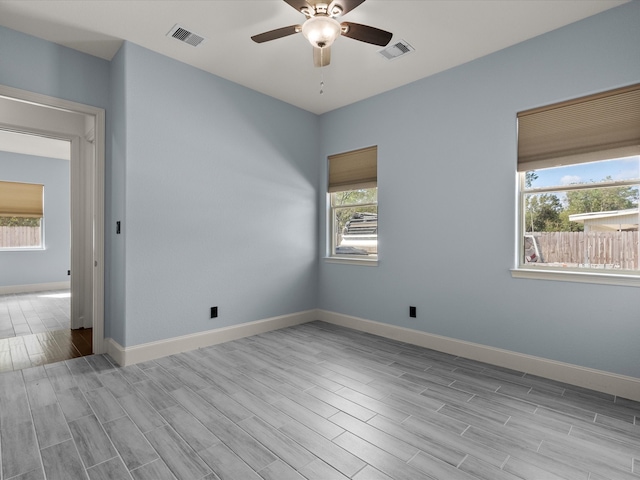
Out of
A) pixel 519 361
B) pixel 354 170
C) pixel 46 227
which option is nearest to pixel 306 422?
pixel 519 361

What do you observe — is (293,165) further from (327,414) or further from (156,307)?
(327,414)


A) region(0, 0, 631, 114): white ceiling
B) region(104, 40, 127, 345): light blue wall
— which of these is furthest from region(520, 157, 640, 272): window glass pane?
region(104, 40, 127, 345): light blue wall

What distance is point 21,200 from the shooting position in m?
7.04

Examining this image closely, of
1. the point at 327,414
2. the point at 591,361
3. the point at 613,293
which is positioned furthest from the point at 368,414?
the point at 613,293

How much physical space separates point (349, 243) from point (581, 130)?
2745 millimetres

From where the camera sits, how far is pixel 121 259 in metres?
3.20

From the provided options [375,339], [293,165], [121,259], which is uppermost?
[293,165]

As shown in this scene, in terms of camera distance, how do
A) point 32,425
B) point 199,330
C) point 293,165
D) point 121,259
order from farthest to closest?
point 293,165 → point 199,330 → point 121,259 → point 32,425

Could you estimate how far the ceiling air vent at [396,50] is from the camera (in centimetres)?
307

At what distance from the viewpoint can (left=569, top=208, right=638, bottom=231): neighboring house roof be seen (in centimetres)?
261

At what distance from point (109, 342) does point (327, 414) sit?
8.01ft

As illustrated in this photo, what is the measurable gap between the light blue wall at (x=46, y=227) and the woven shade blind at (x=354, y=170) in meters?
5.66

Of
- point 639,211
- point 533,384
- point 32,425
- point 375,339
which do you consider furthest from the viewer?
point 375,339

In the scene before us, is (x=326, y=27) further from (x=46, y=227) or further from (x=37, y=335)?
(x=46, y=227)
